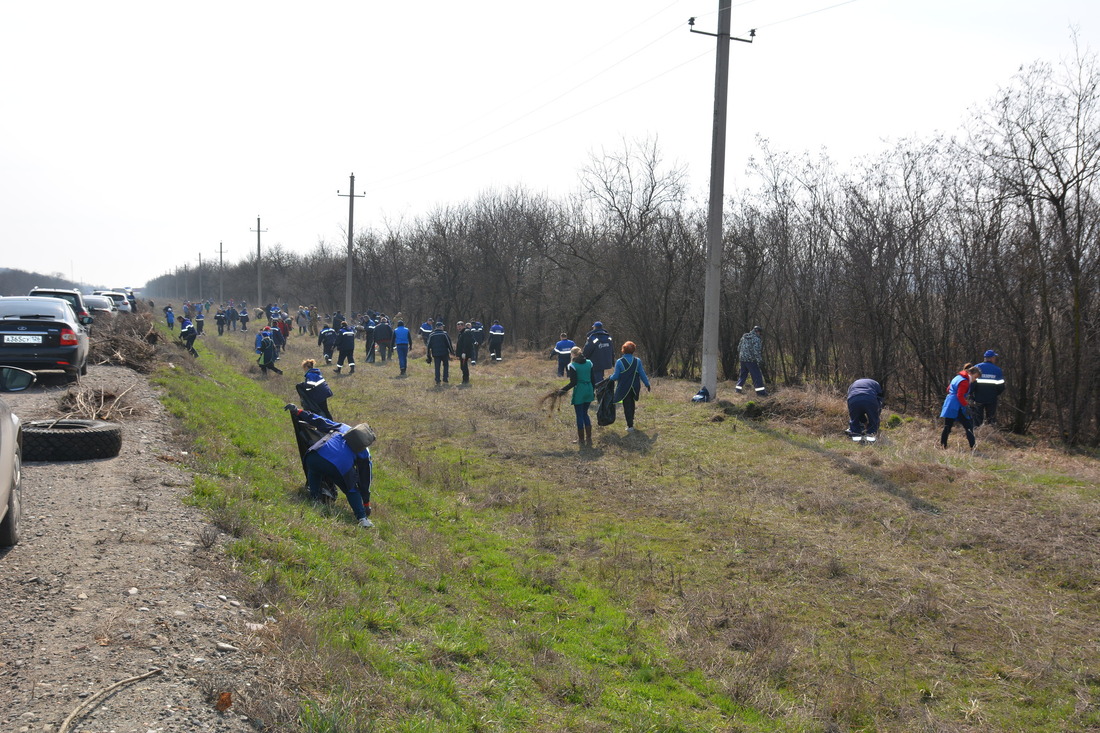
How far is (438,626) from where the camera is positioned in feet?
19.0

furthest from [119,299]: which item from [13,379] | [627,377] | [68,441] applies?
[13,379]

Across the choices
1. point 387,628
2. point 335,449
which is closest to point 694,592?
point 387,628

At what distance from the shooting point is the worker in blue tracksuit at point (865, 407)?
13305 mm

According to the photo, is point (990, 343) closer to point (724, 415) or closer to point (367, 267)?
point (724, 415)

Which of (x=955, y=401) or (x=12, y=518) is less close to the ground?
(x=955, y=401)

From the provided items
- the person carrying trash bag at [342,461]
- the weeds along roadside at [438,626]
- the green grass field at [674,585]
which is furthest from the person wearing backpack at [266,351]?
the person carrying trash bag at [342,461]

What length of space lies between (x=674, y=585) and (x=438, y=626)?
8.04ft

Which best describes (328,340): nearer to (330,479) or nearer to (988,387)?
(330,479)

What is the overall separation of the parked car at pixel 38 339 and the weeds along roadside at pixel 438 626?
5.57 metres

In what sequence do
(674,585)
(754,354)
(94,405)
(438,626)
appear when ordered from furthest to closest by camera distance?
1. (754,354)
2. (94,405)
3. (674,585)
4. (438,626)

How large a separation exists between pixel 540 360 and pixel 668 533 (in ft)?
72.1

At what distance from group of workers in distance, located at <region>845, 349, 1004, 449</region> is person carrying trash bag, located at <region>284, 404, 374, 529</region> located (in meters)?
8.77

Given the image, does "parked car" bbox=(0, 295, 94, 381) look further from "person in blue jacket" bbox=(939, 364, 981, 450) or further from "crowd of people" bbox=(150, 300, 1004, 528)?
"person in blue jacket" bbox=(939, 364, 981, 450)

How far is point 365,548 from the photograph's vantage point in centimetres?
732
